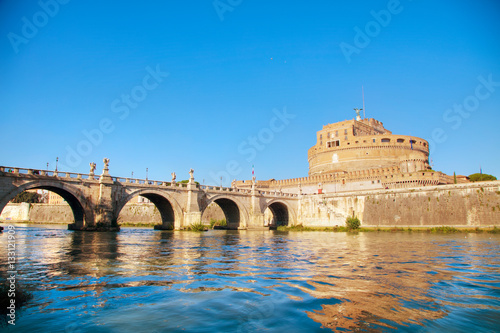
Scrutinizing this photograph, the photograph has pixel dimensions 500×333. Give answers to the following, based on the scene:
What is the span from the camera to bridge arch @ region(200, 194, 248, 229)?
168 ft

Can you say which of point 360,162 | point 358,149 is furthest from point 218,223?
point 358,149

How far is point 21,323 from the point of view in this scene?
5.65 m

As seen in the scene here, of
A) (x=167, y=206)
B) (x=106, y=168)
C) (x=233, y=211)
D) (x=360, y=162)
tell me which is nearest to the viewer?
(x=106, y=168)

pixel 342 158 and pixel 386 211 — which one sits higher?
pixel 342 158

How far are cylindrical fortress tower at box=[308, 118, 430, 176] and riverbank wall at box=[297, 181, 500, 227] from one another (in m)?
15.2

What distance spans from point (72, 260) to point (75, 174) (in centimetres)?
2397

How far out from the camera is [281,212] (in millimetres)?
62250

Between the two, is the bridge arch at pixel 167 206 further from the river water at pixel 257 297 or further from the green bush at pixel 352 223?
the river water at pixel 257 297

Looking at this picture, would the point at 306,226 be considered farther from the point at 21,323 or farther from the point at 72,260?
the point at 21,323

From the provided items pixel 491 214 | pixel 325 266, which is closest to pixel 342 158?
pixel 491 214

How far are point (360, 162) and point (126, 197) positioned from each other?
165 ft

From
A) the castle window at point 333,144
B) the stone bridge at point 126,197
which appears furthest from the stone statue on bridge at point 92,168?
the castle window at point 333,144

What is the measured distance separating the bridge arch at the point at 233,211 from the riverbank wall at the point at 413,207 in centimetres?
1206

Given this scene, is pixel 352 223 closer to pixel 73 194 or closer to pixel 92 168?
pixel 92 168
